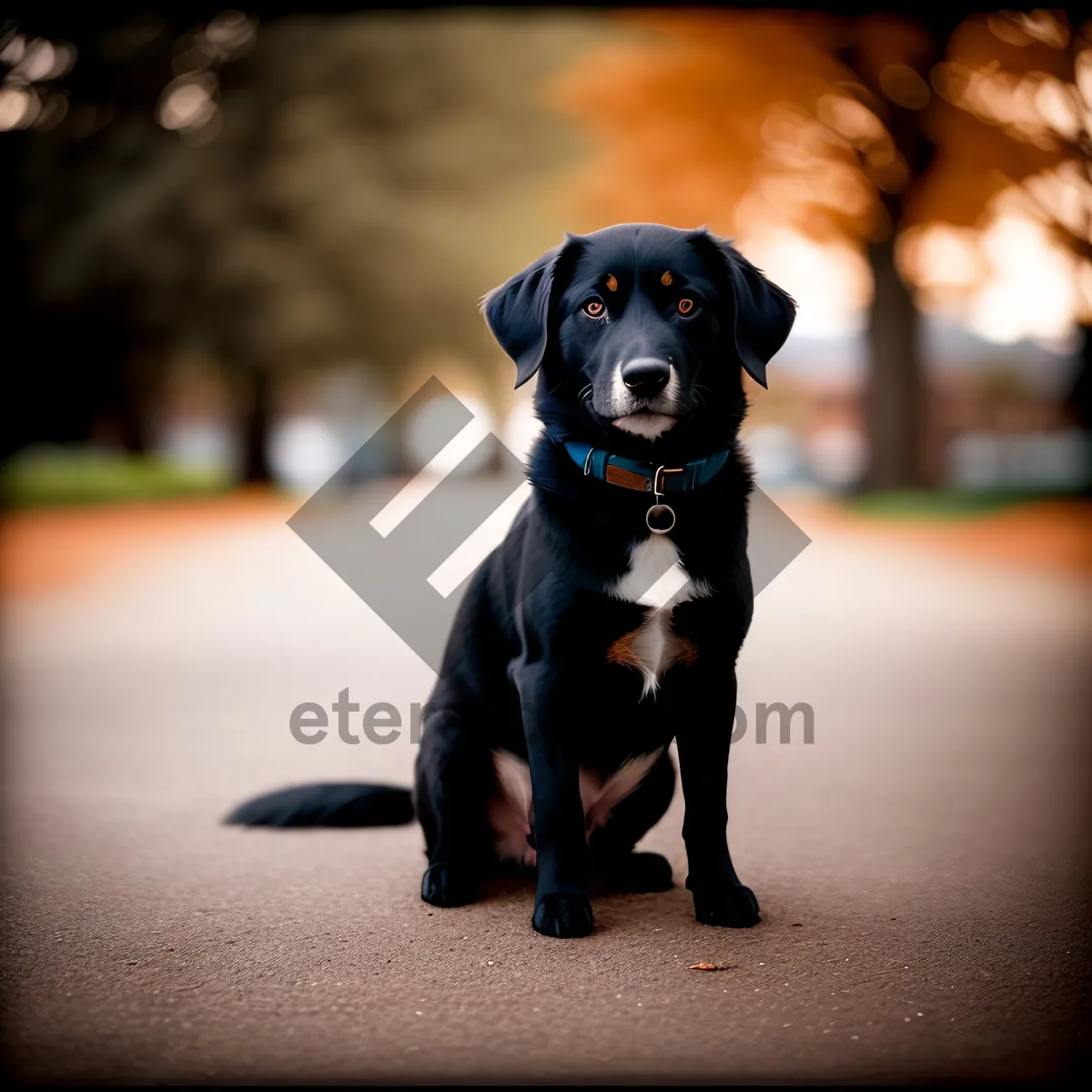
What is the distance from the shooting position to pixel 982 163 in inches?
570

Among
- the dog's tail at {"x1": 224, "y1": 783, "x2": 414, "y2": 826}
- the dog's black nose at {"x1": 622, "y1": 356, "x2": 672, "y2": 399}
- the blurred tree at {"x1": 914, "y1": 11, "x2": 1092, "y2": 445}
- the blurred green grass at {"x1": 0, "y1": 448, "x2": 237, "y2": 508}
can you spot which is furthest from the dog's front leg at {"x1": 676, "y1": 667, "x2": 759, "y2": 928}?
the blurred green grass at {"x1": 0, "y1": 448, "x2": 237, "y2": 508}

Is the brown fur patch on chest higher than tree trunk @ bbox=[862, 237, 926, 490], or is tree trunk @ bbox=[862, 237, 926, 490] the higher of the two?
tree trunk @ bbox=[862, 237, 926, 490]

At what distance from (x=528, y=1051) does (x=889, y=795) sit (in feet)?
7.33

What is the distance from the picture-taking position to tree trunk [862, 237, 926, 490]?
16.0 meters

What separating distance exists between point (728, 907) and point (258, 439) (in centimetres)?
2227

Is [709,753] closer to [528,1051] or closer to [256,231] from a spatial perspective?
[528,1051]

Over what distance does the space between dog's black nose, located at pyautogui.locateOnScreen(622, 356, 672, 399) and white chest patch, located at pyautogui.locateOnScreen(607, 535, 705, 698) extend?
1.11 feet

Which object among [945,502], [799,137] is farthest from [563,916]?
[799,137]

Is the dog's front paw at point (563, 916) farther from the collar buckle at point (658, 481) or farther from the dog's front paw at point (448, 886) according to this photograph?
the collar buckle at point (658, 481)

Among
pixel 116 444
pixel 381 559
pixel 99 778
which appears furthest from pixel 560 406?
pixel 116 444

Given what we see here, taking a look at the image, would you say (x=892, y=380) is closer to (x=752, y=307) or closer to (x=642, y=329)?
(x=752, y=307)

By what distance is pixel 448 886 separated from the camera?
2863 mm

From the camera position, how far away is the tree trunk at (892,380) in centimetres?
1599
